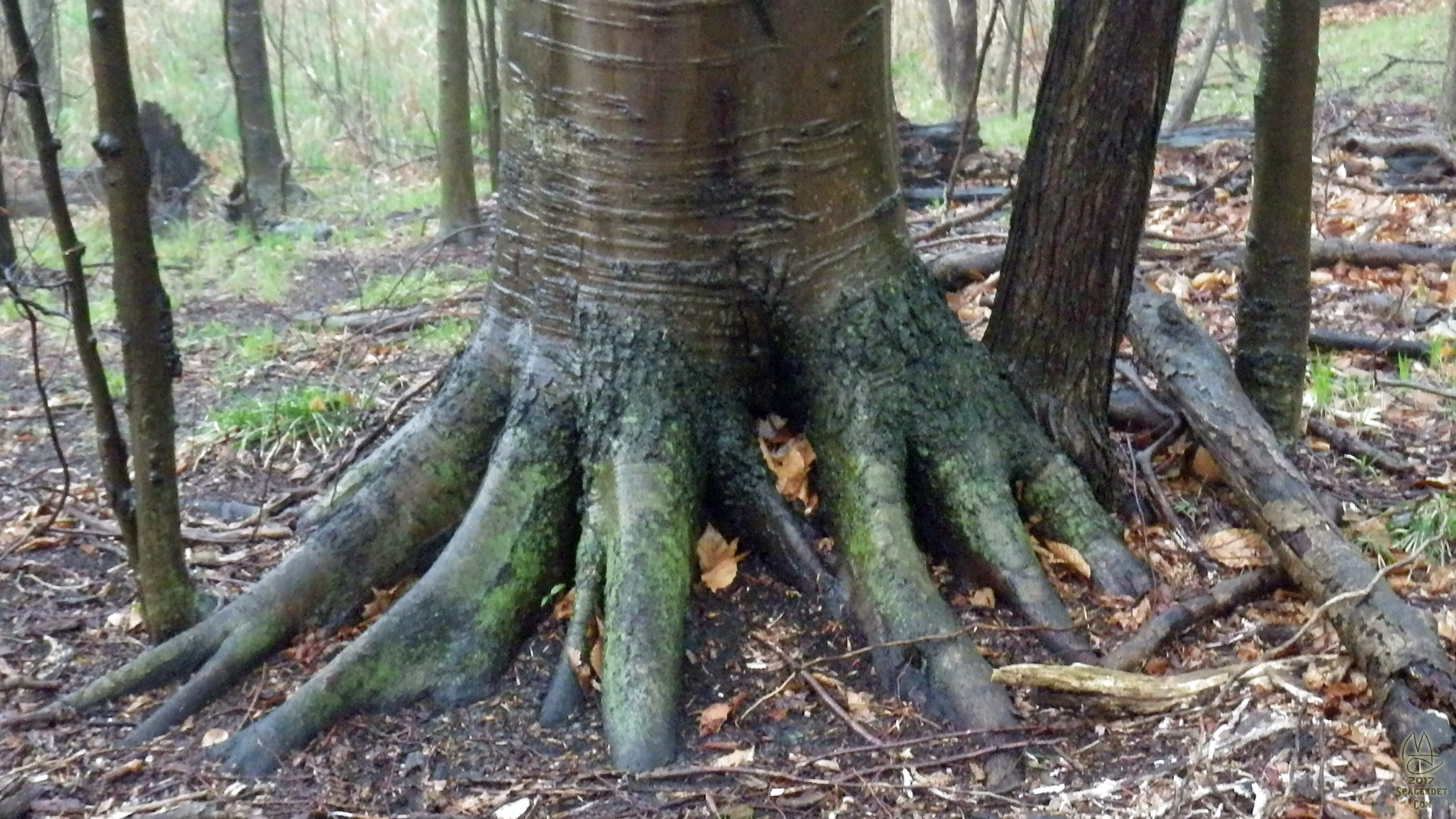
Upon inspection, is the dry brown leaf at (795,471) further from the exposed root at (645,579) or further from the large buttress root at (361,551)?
the large buttress root at (361,551)

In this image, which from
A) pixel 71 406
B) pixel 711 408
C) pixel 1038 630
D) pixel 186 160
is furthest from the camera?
pixel 186 160

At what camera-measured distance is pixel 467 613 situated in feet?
11.3

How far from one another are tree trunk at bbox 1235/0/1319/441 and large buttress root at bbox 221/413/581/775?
2.37 m

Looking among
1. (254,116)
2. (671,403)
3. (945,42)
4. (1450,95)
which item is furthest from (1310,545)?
(945,42)

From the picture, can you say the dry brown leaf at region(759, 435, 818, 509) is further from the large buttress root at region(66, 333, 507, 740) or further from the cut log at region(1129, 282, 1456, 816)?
the cut log at region(1129, 282, 1456, 816)

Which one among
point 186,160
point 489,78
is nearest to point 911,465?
point 489,78

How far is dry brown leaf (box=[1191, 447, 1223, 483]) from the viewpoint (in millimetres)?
4129

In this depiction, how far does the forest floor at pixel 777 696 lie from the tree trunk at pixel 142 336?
339 millimetres

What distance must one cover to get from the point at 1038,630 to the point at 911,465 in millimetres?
627

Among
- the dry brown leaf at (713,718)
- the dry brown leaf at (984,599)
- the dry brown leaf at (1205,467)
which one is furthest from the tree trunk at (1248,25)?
the dry brown leaf at (713,718)

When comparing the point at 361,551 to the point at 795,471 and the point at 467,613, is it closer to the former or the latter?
the point at 467,613

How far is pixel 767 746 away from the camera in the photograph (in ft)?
10.1

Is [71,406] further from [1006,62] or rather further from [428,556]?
[1006,62]

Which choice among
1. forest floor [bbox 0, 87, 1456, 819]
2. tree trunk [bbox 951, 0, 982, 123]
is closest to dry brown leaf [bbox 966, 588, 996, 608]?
forest floor [bbox 0, 87, 1456, 819]
